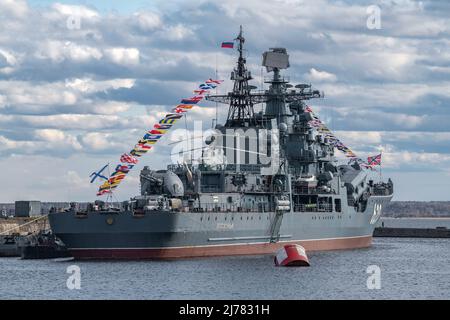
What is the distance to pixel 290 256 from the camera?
223 feet

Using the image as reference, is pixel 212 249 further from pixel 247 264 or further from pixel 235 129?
pixel 235 129

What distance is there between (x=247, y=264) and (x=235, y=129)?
69.4ft

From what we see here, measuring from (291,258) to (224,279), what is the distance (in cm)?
1002

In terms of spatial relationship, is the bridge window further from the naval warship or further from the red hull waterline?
the red hull waterline

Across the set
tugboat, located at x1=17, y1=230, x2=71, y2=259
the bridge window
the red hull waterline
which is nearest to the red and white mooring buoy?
the red hull waterline

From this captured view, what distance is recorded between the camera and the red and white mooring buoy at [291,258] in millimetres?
67938

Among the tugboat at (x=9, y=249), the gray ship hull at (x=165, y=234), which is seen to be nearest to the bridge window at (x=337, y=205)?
the gray ship hull at (x=165, y=234)

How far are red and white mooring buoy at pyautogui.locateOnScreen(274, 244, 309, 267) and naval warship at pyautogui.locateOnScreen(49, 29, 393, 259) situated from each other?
277 inches

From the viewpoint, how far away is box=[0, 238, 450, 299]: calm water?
5272 centimetres

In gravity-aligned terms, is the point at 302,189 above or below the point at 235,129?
below

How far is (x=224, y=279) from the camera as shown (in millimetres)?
59188

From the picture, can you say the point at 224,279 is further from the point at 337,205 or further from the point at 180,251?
the point at 337,205
